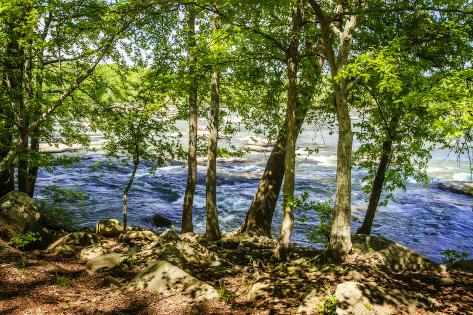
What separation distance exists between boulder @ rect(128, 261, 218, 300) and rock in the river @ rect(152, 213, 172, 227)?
1101 centimetres

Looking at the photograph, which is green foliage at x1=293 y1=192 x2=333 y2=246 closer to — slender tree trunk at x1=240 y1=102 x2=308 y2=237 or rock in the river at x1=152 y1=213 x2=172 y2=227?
slender tree trunk at x1=240 y1=102 x2=308 y2=237

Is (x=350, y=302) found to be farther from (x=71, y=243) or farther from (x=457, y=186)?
(x=457, y=186)

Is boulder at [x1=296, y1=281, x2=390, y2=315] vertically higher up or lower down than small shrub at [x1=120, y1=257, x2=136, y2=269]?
higher up

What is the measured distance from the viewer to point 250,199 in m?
24.6

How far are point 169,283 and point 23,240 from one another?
15.8 ft

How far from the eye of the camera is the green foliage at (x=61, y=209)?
15578 mm

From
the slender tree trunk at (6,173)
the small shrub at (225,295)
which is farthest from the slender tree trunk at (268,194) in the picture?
the slender tree trunk at (6,173)

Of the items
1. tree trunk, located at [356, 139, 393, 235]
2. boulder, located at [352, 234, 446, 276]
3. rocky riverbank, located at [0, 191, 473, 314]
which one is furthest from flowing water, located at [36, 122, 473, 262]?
rocky riverbank, located at [0, 191, 473, 314]

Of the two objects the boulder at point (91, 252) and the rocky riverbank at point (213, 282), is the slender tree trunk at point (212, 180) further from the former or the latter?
the boulder at point (91, 252)

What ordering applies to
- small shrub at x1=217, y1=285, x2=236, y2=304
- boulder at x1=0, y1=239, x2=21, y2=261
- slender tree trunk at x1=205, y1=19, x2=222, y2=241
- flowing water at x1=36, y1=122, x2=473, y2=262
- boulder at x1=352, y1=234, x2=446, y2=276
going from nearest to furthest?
small shrub at x1=217, y1=285, x2=236, y2=304
boulder at x1=0, y1=239, x2=21, y2=261
boulder at x1=352, y1=234, x2=446, y2=276
slender tree trunk at x1=205, y1=19, x2=222, y2=241
flowing water at x1=36, y1=122, x2=473, y2=262

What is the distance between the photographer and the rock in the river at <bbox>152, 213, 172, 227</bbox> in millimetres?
19547

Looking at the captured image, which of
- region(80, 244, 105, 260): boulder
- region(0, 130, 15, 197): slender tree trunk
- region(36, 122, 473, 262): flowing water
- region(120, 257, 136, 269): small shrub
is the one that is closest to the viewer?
region(120, 257, 136, 269): small shrub

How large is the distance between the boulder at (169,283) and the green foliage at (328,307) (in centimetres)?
208

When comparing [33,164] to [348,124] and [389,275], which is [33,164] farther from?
[389,275]
